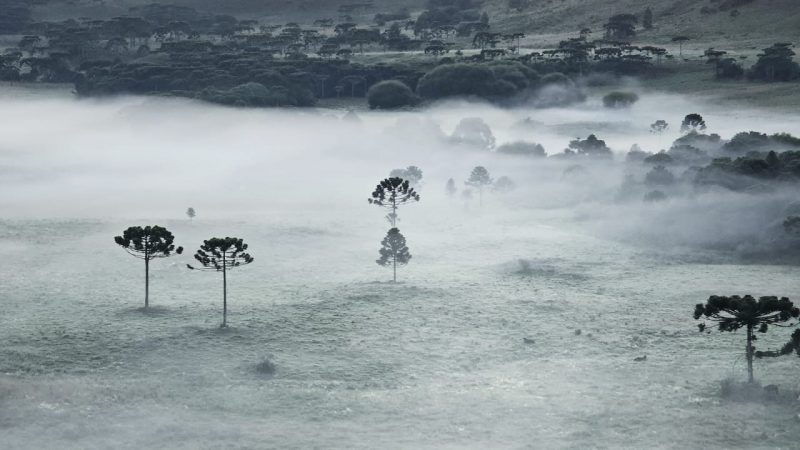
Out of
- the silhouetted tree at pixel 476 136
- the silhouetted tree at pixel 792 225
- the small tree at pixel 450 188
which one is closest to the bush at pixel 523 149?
the silhouetted tree at pixel 476 136

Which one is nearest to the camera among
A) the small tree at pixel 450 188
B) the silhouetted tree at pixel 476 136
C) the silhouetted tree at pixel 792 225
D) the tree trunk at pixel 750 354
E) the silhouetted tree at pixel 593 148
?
the tree trunk at pixel 750 354

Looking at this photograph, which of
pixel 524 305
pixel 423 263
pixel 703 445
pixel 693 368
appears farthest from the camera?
pixel 423 263

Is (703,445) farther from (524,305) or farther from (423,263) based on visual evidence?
(423,263)

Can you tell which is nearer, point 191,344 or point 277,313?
point 191,344

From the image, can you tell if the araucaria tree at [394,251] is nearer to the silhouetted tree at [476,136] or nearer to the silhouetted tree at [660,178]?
the silhouetted tree at [660,178]

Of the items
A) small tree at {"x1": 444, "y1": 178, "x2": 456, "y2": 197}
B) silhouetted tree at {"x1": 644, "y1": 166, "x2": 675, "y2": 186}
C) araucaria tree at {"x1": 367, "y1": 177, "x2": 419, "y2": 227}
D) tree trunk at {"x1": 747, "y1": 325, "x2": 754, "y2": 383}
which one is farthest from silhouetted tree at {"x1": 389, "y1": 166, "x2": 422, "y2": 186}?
tree trunk at {"x1": 747, "y1": 325, "x2": 754, "y2": 383}

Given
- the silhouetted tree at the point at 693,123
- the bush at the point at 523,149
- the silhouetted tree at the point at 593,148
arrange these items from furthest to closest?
the silhouetted tree at the point at 693,123, the bush at the point at 523,149, the silhouetted tree at the point at 593,148

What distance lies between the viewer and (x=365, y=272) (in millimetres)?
107750

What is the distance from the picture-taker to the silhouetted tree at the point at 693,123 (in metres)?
181

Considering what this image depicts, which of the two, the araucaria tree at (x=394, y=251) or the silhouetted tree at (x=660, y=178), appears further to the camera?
the silhouetted tree at (x=660, y=178)

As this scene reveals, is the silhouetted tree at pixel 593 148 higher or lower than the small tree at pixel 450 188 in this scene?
higher

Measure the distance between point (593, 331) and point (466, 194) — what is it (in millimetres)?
67780

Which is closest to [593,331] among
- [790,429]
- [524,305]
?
[524,305]

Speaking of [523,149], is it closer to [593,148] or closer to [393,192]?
[593,148]
